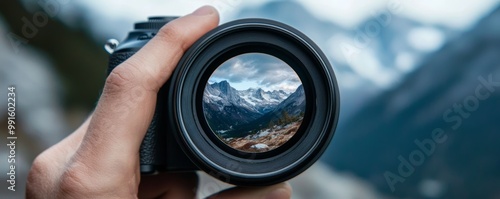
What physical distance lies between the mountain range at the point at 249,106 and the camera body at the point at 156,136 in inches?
3.0

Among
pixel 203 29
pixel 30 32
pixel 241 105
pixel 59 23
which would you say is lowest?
pixel 241 105

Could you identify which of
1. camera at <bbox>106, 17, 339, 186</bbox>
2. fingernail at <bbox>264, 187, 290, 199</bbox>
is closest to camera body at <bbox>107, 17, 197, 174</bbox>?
camera at <bbox>106, 17, 339, 186</bbox>

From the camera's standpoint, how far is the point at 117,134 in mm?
665

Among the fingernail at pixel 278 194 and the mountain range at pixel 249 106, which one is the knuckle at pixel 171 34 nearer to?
the mountain range at pixel 249 106

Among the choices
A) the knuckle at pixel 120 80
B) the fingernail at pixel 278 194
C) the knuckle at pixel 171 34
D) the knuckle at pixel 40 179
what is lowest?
the fingernail at pixel 278 194

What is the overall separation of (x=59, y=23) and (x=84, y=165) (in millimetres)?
3246

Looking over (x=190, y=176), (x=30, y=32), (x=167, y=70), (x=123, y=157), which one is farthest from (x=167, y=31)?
(x=30, y=32)

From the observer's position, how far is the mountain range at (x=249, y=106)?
2.46 ft

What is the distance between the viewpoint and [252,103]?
29.6 inches

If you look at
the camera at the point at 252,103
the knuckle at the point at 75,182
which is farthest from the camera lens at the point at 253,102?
the knuckle at the point at 75,182

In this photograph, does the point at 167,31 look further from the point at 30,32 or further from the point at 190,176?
the point at 30,32

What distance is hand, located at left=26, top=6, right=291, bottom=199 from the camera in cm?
66

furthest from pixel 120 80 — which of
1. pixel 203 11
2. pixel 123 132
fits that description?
pixel 203 11

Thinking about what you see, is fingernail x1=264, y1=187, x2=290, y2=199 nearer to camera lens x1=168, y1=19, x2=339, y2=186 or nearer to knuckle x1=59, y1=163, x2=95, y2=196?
camera lens x1=168, y1=19, x2=339, y2=186
